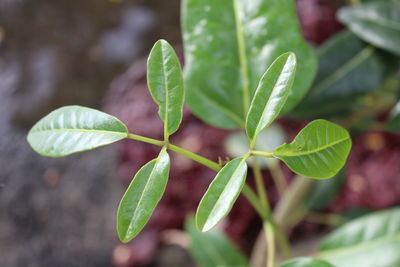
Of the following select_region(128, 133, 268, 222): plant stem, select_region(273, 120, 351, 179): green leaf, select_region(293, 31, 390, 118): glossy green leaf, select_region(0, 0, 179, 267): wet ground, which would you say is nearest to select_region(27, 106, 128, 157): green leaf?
select_region(128, 133, 268, 222): plant stem

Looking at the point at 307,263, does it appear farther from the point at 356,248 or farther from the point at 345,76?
the point at 345,76

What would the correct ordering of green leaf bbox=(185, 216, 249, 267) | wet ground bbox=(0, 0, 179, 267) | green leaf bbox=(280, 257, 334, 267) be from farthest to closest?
wet ground bbox=(0, 0, 179, 267)
green leaf bbox=(185, 216, 249, 267)
green leaf bbox=(280, 257, 334, 267)

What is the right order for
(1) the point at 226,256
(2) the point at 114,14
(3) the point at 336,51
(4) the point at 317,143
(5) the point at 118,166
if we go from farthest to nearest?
1. (2) the point at 114,14
2. (5) the point at 118,166
3. (1) the point at 226,256
4. (3) the point at 336,51
5. (4) the point at 317,143

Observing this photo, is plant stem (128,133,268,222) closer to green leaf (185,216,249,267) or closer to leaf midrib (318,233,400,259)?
leaf midrib (318,233,400,259)

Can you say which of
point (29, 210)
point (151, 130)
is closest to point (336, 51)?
point (151, 130)

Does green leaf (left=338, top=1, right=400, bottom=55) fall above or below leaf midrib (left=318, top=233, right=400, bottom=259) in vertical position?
above

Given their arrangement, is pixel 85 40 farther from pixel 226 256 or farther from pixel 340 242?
pixel 340 242
